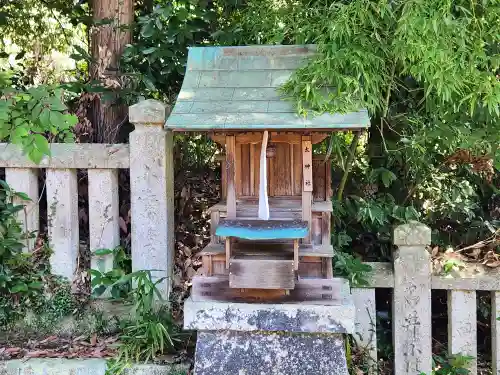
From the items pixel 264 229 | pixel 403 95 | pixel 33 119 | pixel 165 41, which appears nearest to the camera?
pixel 264 229

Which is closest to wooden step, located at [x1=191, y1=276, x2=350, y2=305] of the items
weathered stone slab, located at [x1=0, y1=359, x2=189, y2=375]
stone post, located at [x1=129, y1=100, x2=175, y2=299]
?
weathered stone slab, located at [x1=0, y1=359, x2=189, y2=375]

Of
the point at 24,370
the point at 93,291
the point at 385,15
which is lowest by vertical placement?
the point at 24,370

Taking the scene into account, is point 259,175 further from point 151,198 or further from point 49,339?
point 49,339

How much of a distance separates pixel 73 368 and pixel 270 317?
1.44m

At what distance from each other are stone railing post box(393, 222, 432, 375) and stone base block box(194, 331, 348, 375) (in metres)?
0.85

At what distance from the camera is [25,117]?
139 inches

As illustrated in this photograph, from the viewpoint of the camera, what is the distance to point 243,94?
10.7ft

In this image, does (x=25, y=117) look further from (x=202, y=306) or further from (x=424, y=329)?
(x=424, y=329)

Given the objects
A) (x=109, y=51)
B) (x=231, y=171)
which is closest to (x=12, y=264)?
(x=109, y=51)

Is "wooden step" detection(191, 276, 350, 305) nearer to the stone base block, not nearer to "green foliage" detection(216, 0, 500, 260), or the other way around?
the stone base block

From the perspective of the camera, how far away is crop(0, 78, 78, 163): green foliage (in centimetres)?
338

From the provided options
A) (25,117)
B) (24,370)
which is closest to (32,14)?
(25,117)

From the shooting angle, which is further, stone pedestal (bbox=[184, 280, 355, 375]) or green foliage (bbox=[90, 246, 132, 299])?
green foliage (bbox=[90, 246, 132, 299])

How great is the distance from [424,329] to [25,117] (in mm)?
3207
